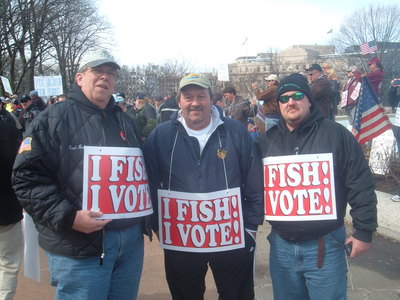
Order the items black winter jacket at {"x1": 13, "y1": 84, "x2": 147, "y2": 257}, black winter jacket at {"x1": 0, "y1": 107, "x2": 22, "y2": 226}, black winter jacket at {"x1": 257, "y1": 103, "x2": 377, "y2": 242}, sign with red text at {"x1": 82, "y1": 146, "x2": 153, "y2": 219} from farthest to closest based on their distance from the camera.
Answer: black winter jacket at {"x1": 0, "y1": 107, "x2": 22, "y2": 226}
black winter jacket at {"x1": 257, "y1": 103, "x2": 377, "y2": 242}
sign with red text at {"x1": 82, "y1": 146, "x2": 153, "y2": 219}
black winter jacket at {"x1": 13, "y1": 84, "x2": 147, "y2": 257}

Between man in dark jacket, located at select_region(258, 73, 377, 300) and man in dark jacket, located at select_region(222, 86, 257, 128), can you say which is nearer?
man in dark jacket, located at select_region(258, 73, 377, 300)

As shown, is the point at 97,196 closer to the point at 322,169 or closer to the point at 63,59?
the point at 322,169

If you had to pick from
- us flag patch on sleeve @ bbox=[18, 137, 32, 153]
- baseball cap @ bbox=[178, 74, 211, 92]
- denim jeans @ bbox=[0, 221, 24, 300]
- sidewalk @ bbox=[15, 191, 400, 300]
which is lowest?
sidewalk @ bbox=[15, 191, 400, 300]

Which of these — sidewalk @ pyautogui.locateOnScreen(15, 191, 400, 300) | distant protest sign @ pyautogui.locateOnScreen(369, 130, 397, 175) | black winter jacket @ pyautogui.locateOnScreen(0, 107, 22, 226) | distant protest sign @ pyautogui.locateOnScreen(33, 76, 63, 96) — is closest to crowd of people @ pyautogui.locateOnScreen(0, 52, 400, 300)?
black winter jacket @ pyautogui.locateOnScreen(0, 107, 22, 226)

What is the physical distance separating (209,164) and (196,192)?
0.22 meters

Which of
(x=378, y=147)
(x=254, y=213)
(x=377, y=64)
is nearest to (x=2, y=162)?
(x=254, y=213)

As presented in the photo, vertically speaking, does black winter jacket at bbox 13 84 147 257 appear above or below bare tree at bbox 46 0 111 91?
below

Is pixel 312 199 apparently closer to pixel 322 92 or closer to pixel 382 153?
pixel 322 92

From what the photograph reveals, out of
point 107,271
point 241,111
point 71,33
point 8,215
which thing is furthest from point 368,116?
point 71,33

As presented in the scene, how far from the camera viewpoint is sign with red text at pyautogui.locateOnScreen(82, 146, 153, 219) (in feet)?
7.75

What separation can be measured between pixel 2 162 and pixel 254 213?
7.01 feet

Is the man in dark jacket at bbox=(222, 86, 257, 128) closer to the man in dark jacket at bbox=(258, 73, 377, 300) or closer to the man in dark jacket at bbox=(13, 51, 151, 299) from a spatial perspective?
the man in dark jacket at bbox=(258, 73, 377, 300)

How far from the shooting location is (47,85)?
720 inches

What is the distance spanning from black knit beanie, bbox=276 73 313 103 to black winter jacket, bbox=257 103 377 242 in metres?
0.15
